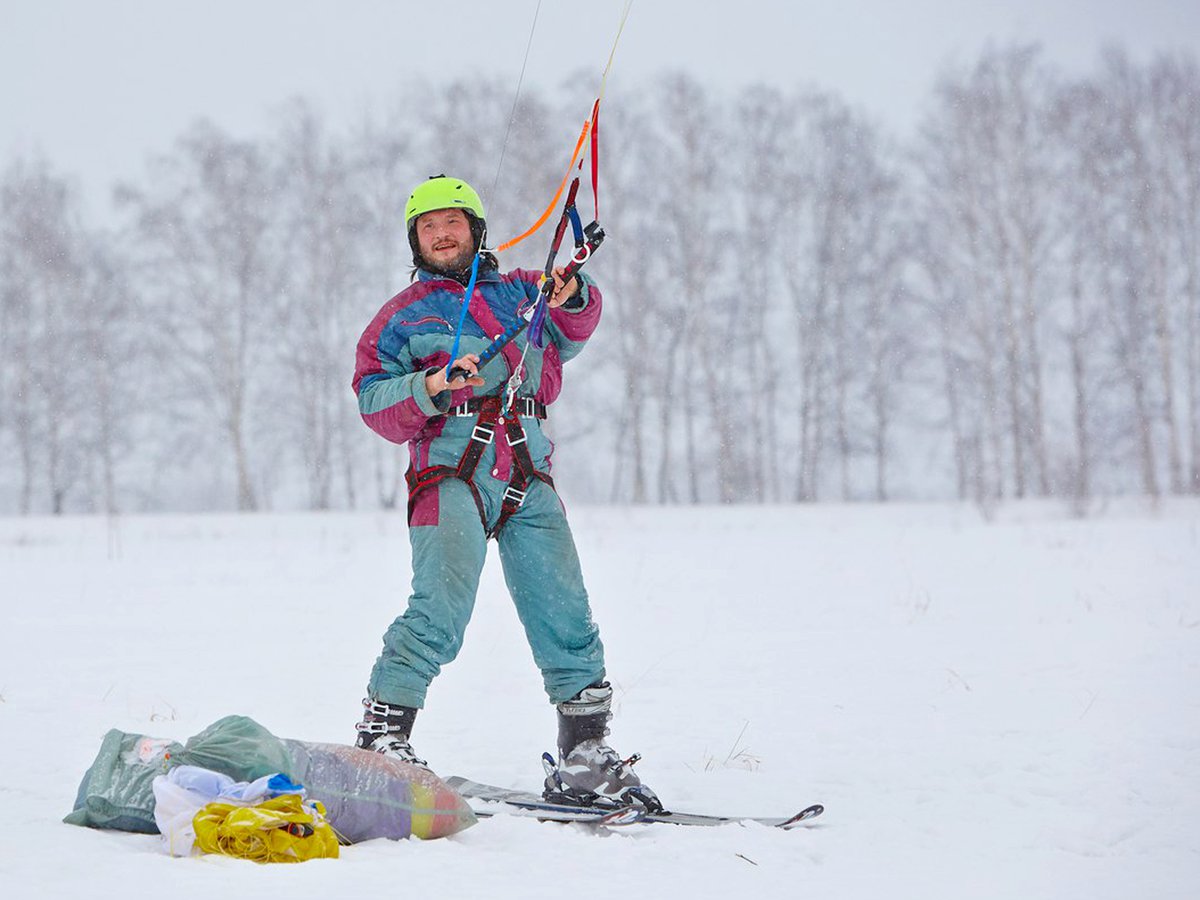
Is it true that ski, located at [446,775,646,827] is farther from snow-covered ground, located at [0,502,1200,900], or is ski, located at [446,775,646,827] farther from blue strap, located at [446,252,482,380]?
blue strap, located at [446,252,482,380]

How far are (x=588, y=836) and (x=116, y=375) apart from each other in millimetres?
23114

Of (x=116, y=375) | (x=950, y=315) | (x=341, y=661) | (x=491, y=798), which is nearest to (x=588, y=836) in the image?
(x=491, y=798)

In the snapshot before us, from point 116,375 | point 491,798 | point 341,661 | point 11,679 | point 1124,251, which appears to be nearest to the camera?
point 491,798

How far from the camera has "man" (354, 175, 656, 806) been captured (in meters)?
3.43

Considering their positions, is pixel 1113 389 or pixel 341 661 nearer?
pixel 341 661

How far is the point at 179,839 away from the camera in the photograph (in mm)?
2668

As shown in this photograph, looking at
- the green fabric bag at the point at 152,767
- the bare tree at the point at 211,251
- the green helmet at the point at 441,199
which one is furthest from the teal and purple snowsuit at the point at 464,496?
the bare tree at the point at 211,251

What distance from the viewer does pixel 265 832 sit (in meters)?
2.65

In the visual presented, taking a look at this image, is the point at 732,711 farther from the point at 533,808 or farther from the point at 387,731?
the point at 387,731

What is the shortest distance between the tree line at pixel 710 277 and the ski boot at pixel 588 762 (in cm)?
1736

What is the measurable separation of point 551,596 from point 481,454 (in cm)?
48

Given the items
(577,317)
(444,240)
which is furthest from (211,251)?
(577,317)

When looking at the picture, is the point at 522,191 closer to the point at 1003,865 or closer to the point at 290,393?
the point at 290,393

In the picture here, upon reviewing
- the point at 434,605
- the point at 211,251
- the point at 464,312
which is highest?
the point at 211,251
